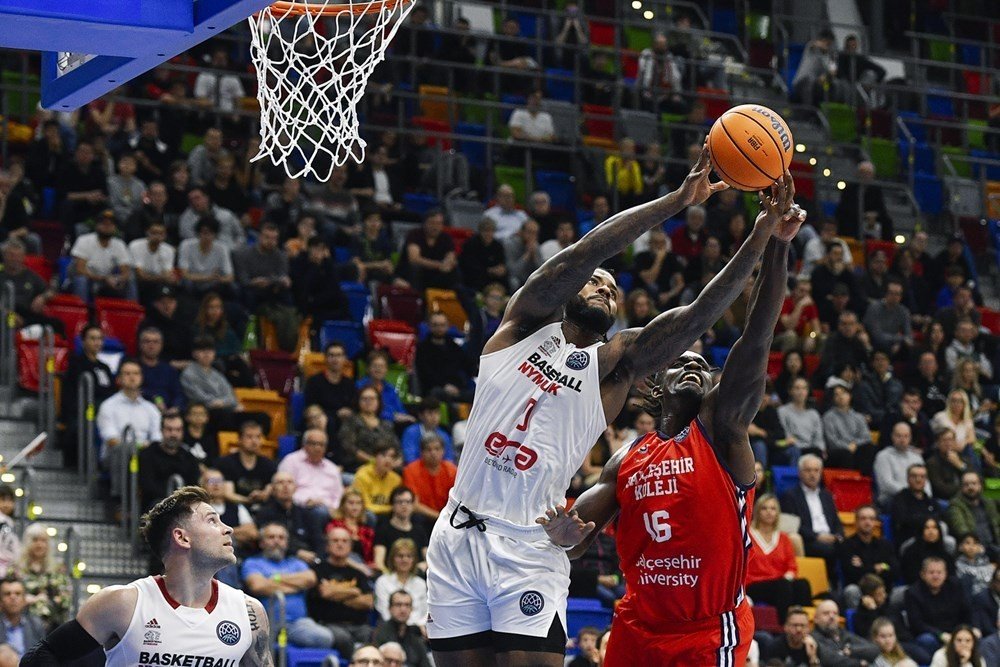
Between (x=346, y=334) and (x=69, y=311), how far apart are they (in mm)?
2624

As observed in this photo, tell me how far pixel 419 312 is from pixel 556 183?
12.2 feet

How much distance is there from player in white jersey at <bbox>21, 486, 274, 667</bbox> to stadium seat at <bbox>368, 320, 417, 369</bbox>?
8649mm

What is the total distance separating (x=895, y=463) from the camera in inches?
603

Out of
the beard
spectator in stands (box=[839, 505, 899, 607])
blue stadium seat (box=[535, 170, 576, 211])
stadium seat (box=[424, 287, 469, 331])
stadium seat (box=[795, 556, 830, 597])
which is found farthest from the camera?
blue stadium seat (box=[535, 170, 576, 211])

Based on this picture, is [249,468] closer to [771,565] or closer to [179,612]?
[771,565]

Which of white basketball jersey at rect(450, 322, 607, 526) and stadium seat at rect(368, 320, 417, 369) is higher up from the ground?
stadium seat at rect(368, 320, 417, 369)

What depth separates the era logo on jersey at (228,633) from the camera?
616 cm

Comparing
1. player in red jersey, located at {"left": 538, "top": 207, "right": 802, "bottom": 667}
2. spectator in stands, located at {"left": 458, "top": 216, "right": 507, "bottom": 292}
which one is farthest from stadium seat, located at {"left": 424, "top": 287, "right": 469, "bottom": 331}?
player in red jersey, located at {"left": 538, "top": 207, "right": 802, "bottom": 667}

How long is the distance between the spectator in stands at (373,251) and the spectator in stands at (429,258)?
17 centimetres

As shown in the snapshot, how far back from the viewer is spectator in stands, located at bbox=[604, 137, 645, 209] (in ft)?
60.2

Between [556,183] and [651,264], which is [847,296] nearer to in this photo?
[651,264]

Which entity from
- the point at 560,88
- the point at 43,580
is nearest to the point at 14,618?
the point at 43,580

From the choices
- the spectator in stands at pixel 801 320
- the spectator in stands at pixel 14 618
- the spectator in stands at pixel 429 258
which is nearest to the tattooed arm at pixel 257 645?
the spectator in stands at pixel 14 618

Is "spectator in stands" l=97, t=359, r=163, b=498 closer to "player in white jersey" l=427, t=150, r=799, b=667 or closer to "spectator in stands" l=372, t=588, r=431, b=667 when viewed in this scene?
"spectator in stands" l=372, t=588, r=431, b=667
